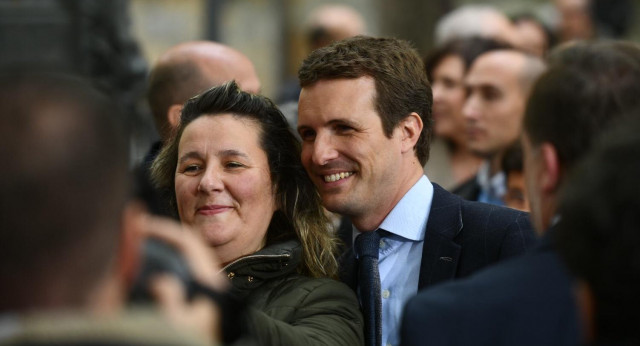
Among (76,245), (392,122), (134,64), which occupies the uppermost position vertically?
(76,245)

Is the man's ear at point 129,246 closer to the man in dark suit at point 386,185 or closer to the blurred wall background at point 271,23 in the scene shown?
the man in dark suit at point 386,185

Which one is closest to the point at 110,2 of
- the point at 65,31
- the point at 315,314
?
the point at 65,31

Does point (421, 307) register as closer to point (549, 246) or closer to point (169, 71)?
point (549, 246)

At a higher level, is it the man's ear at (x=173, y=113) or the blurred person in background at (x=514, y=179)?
the man's ear at (x=173, y=113)

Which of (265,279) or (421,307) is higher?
(421,307)

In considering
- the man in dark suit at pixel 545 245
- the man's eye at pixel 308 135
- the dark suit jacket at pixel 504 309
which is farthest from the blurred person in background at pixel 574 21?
the dark suit jacket at pixel 504 309

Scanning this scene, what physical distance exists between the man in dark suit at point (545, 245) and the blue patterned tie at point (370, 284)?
1191 millimetres

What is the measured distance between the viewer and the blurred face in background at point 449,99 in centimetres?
785

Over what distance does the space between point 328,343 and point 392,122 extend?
1.13 m

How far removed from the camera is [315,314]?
13.0 feet

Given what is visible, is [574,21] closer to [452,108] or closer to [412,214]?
[452,108]

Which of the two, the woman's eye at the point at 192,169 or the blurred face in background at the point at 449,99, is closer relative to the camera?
the woman's eye at the point at 192,169

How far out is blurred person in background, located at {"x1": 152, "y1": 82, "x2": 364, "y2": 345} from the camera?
4.09 meters

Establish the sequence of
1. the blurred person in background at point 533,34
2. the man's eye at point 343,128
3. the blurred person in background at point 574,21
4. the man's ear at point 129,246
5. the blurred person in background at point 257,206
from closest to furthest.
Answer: the man's ear at point 129,246
the blurred person in background at point 257,206
the man's eye at point 343,128
the blurred person in background at point 533,34
the blurred person in background at point 574,21
